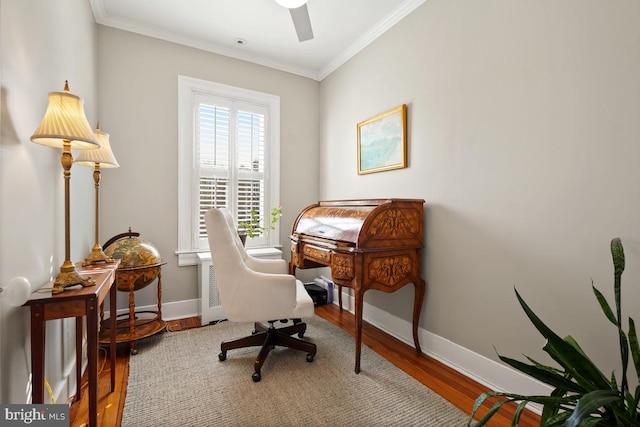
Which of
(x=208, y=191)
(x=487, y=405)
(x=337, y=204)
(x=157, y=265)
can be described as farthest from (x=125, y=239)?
(x=487, y=405)

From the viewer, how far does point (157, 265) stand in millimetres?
2467

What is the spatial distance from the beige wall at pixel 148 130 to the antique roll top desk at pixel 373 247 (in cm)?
159

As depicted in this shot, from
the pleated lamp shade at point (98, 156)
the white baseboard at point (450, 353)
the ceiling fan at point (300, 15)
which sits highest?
the ceiling fan at point (300, 15)

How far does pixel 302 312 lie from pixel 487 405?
1.20 m

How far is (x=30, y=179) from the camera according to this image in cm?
134

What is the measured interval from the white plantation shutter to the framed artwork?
1224 mm

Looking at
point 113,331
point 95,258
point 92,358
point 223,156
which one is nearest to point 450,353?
point 92,358

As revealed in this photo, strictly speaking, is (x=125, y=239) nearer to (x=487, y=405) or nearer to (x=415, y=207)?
(x=415, y=207)

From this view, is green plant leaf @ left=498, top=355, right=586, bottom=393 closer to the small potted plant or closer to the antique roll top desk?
the antique roll top desk

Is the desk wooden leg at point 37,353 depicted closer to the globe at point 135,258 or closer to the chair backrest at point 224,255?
the chair backrest at point 224,255

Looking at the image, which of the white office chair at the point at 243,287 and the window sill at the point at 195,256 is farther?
the window sill at the point at 195,256

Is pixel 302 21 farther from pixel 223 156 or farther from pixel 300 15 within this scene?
pixel 223 156

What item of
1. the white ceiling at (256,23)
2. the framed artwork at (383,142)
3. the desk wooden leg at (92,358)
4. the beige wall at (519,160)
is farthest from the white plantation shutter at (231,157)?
the desk wooden leg at (92,358)

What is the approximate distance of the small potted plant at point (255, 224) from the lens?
10.7 ft
